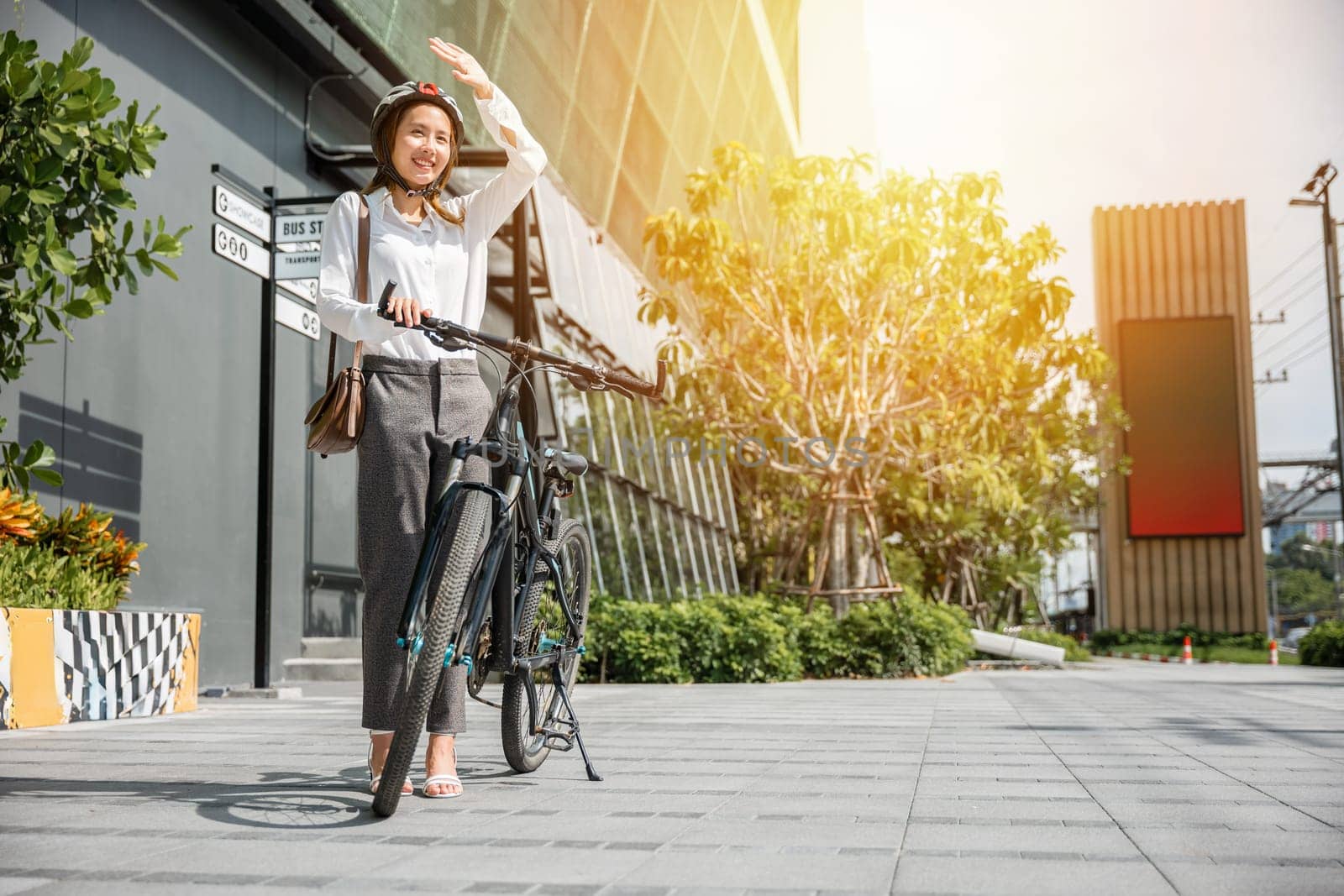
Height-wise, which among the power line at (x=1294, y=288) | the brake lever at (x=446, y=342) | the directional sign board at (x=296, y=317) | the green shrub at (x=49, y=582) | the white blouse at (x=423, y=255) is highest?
the power line at (x=1294, y=288)

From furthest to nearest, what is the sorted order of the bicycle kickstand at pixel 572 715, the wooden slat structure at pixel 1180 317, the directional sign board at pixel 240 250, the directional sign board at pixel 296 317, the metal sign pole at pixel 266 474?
the wooden slat structure at pixel 1180 317 → the directional sign board at pixel 296 317 → the metal sign pole at pixel 266 474 → the directional sign board at pixel 240 250 → the bicycle kickstand at pixel 572 715

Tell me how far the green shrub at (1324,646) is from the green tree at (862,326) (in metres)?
9.00

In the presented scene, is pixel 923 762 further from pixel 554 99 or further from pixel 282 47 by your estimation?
pixel 554 99

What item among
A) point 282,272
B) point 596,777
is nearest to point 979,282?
point 282,272

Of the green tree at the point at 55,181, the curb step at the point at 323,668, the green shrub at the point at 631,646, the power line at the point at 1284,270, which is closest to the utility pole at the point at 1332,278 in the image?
the power line at the point at 1284,270

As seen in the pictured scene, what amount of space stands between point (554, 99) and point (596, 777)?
13.9 m

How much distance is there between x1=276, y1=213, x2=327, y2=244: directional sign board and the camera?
29.1 feet

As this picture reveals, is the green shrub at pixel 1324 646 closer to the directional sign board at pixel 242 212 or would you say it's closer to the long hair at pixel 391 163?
the directional sign board at pixel 242 212

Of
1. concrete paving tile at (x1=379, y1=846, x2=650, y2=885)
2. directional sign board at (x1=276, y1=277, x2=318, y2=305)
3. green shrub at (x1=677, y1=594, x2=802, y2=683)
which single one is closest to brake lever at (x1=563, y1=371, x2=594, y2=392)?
concrete paving tile at (x1=379, y1=846, x2=650, y2=885)

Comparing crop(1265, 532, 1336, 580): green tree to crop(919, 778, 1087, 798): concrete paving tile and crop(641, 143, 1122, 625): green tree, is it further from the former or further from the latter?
crop(919, 778, 1087, 798): concrete paving tile

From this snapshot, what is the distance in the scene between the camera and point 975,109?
771 inches

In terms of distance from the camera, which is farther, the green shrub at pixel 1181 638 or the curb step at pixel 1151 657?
the green shrub at pixel 1181 638

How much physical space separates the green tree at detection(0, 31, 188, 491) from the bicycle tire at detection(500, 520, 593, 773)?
112 inches

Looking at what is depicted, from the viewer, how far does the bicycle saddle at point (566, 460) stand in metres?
4.27
